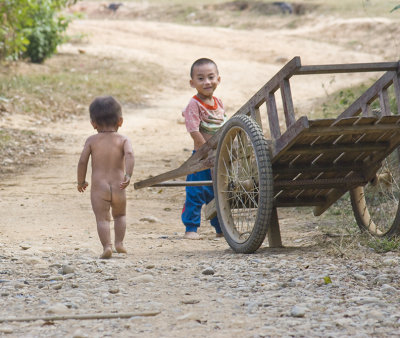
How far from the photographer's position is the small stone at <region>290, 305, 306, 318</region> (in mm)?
3133

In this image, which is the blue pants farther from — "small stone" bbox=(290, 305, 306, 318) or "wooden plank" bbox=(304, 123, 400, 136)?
"small stone" bbox=(290, 305, 306, 318)

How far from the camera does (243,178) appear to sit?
477 centimetres

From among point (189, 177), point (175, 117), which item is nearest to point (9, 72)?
point (175, 117)

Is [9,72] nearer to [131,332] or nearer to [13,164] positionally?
[13,164]

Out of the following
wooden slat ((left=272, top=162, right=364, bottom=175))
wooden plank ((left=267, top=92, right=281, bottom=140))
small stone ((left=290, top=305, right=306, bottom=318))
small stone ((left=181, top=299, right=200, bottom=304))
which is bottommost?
small stone ((left=290, top=305, right=306, bottom=318))

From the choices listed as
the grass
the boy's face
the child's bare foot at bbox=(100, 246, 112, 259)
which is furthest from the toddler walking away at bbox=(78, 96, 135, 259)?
the grass

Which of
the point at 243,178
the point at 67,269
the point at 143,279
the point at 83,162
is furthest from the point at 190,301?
the point at 83,162

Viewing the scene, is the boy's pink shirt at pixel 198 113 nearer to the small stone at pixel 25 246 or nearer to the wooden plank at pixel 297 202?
the wooden plank at pixel 297 202

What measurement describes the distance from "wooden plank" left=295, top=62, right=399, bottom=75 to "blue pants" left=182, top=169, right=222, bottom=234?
2.10 m

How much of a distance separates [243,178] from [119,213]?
3.07 feet

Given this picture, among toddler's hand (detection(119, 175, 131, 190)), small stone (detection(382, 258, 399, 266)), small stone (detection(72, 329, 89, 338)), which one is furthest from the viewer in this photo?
toddler's hand (detection(119, 175, 131, 190))

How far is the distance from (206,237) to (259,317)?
2.93m

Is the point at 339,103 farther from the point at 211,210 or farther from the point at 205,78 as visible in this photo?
the point at 211,210

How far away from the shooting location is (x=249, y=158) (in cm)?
474
